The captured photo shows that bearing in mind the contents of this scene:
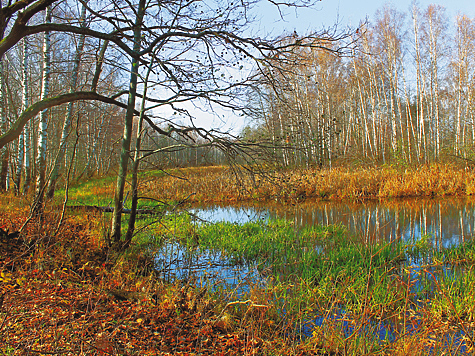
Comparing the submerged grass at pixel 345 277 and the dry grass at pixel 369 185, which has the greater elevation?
the dry grass at pixel 369 185

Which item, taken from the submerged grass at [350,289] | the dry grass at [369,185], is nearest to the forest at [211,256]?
the submerged grass at [350,289]

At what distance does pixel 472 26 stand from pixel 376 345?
67.6ft

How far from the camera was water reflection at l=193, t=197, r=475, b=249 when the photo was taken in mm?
7008

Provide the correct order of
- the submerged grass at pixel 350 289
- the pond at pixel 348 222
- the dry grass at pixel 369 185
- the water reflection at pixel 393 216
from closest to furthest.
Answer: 1. the submerged grass at pixel 350 289
2. the pond at pixel 348 222
3. the water reflection at pixel 393 216
4. the dry grass at pixel 369 185

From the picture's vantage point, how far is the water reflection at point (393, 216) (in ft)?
23.0

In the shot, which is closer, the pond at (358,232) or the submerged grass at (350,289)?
the submerged grass at (350,289)

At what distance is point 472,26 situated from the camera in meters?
17.0

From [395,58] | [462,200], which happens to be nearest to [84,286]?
[462,200]

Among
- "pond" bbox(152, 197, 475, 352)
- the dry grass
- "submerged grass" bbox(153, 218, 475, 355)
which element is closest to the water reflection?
"pond" bbox(152, 197, 475, 352)

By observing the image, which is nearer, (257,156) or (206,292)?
(206,292)

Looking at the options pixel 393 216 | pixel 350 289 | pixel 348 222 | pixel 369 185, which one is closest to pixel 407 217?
pixel 393 216

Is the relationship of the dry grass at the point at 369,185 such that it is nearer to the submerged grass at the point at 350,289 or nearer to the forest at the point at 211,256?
the forest at the point at 211,256

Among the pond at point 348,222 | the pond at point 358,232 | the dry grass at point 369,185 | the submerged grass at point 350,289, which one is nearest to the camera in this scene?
the submerged grass at point 350,289

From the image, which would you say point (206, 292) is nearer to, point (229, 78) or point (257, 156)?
point (257, 156)
